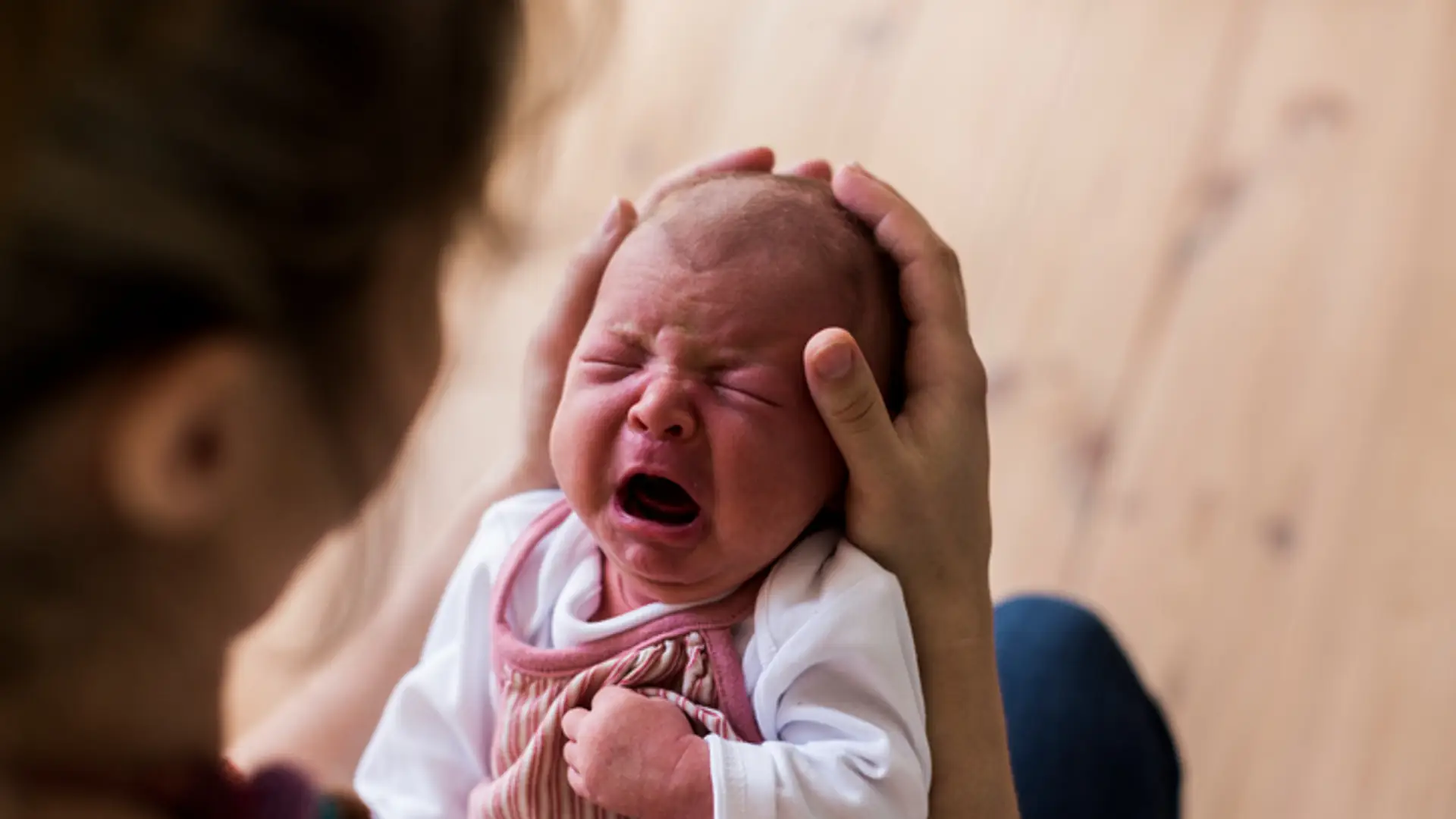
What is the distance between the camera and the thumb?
2.26 feet

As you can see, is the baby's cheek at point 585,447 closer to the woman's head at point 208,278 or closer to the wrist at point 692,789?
the wrist at point 692,789

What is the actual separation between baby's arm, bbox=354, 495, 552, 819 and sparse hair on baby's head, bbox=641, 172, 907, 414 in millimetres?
245

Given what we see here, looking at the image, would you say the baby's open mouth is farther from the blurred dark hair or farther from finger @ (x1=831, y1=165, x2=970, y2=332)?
the blurred dark hair

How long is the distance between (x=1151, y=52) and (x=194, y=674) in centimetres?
166

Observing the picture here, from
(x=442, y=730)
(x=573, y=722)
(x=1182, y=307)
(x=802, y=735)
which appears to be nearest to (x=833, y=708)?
(x=802, y=735)

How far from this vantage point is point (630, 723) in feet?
2.28

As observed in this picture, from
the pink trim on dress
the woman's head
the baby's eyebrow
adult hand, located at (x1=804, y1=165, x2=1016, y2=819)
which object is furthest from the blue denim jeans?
the woman's head

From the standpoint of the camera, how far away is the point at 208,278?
367mm

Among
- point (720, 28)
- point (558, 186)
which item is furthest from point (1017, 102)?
point (558, 186)

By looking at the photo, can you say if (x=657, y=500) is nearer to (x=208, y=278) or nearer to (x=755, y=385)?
(x=755, y=385)

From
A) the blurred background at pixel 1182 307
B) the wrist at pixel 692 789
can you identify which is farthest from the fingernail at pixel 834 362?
the blurred background at pixel 1182 307

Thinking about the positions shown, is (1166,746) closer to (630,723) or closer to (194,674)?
(630,723)

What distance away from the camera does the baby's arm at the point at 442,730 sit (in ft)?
2.63

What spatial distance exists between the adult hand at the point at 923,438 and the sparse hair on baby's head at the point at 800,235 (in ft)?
0.04
